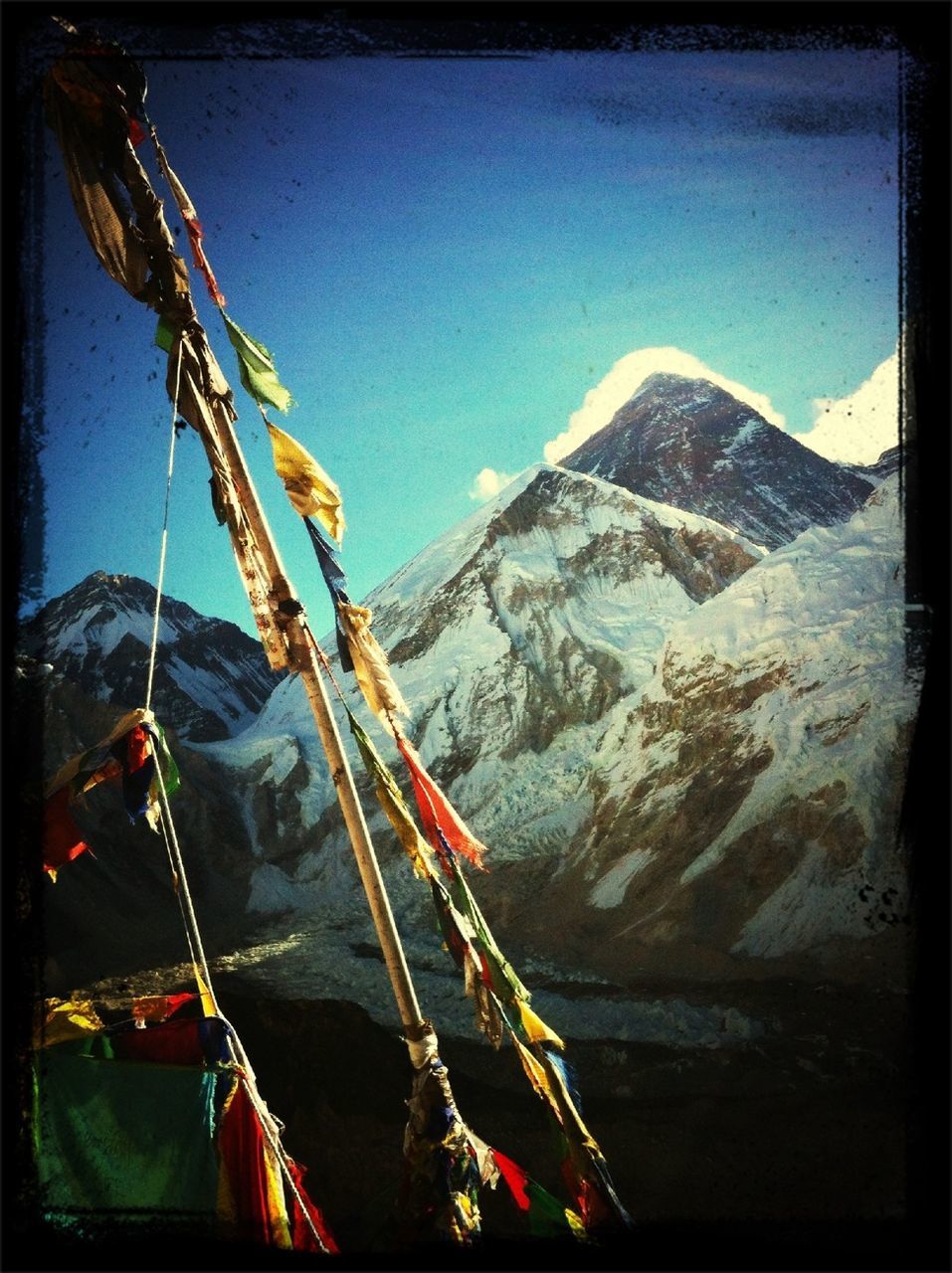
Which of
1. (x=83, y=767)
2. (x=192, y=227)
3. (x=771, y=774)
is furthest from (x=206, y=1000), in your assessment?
(x=771, y=774)

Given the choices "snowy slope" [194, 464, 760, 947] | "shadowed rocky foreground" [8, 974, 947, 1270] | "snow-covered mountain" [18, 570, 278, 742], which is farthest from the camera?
"snow-covered mountain" [18, 570, 278, 742]

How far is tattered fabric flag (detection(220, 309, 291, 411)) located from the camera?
2217 mm

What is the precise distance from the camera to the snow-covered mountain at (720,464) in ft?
22.0

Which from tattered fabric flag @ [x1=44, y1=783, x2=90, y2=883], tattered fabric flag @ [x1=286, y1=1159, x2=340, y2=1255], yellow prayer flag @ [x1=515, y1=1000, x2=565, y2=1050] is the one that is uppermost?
tattered fabric flag @ [x1=44, y1=783, x2=90, y2=883]

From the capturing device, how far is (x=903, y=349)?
225 centimetres

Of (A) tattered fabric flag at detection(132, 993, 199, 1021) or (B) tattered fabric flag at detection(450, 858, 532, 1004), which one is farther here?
(A) tattered fabric flag at detection(132, 993, 199, 1021)

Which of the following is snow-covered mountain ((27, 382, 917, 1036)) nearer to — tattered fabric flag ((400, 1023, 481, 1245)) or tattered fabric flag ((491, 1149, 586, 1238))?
tattered fabric flag ((491, 1149, 586, 1238))

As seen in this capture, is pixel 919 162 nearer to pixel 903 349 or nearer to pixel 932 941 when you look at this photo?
pixel 903 349

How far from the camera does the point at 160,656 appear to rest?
7.76m

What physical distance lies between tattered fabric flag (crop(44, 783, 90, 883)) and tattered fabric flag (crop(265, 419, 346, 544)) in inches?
41.4

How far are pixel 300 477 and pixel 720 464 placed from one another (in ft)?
19.5

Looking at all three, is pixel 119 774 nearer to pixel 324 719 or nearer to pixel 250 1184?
pixel 324 719

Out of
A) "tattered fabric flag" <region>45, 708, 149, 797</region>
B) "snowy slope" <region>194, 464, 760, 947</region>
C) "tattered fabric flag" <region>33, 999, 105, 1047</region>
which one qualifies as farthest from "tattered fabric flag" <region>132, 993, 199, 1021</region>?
"snowy slope" <region>194, 464, 760, 947</region>

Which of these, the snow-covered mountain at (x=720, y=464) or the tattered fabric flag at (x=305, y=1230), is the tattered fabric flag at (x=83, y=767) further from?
the snow-covered mountain at (x=720, y=464)
